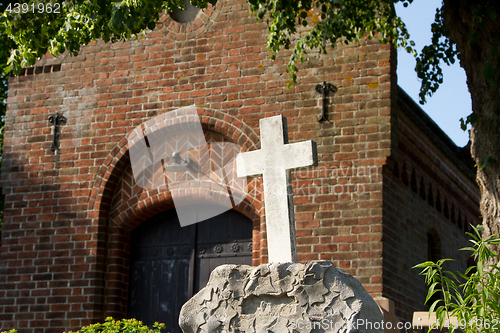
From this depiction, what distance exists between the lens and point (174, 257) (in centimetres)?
789

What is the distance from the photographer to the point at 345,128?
7102 mm

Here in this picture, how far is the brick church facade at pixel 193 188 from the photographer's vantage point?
6941 mm

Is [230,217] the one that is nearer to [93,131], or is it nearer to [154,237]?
[154,237]

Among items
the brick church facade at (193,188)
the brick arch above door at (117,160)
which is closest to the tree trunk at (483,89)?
the brick church facade at (193,188)

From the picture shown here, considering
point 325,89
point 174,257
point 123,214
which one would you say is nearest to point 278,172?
point 325,89

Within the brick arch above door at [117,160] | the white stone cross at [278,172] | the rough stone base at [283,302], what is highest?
the brick arch above door at [117,160]

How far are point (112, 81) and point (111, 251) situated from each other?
236 centimetres

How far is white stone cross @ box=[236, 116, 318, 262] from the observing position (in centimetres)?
416

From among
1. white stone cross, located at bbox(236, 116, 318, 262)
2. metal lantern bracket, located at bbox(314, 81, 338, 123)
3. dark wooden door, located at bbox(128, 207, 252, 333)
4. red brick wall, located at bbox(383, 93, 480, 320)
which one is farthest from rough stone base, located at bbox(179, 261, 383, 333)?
metal lantern bracket, located at bbox(314, 81, 338, 123)

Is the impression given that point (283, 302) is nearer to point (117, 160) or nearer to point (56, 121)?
point (117, 160)

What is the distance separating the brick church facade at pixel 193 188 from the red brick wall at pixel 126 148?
0.05 ft

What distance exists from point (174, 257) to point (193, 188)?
1.02 metres

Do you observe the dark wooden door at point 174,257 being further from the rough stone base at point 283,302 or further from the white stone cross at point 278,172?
the rough stone base at point 283,302

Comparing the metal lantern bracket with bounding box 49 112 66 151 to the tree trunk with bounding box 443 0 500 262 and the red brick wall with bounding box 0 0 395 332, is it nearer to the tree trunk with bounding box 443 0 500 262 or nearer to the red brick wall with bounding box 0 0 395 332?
the red brick wall with bounding box 0 0 395 332
